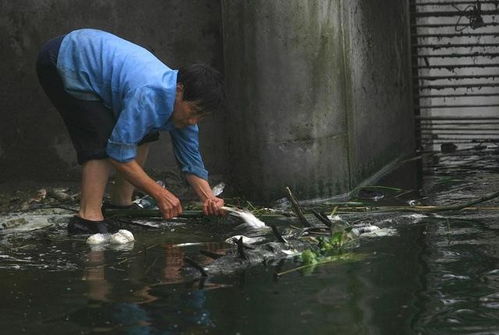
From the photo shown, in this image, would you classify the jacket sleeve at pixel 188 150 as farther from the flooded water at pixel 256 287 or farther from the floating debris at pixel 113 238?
the floating debris at pixel 113 238

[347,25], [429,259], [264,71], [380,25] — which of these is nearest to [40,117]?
[264,71]

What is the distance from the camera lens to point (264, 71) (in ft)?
23.8

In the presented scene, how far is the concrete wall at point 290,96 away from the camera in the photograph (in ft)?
23.7

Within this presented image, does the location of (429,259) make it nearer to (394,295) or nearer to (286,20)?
(394,295)

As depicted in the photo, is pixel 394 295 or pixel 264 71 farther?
pixel 264 71

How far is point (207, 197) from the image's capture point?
606 centimetres

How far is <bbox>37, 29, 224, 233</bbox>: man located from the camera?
5.55 metres

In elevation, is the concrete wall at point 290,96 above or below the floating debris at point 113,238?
above

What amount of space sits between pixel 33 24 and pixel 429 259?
4.09 m

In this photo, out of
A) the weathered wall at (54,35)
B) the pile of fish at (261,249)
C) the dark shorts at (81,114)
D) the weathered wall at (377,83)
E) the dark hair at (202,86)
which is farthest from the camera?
the weathered wall at (377,83)

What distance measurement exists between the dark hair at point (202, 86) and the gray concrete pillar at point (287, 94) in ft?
5.63

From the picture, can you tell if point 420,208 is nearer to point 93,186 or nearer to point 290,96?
point 290,96

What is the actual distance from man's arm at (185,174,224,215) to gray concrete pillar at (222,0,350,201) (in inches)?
51.3

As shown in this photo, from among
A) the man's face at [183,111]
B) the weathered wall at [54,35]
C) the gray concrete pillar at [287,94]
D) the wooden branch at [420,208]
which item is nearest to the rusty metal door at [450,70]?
the gray concrete pillar at [287,94]
